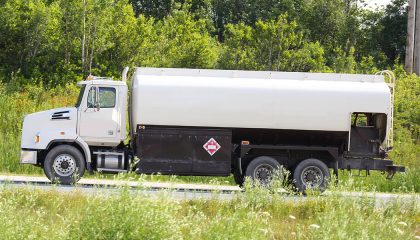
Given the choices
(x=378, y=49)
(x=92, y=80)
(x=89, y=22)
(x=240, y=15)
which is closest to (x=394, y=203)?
(x=92, y=80)

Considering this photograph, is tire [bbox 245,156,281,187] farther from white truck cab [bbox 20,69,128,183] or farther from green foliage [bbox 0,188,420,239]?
green foliage [bbox 0,188,420,239]

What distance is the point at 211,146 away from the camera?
65.4 ft

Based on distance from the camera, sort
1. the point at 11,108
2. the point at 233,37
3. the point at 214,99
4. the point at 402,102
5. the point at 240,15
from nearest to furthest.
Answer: the point at 214,99, the point at 11,108, the point at 402,102, the point at 233,37, the point at 240,15

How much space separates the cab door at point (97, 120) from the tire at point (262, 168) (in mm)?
3312

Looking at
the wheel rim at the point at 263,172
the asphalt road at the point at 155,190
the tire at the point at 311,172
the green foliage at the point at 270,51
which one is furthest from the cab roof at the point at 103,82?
the green foliage at the point at 270,51

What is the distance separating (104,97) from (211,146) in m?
2.90

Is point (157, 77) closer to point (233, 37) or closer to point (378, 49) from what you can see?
point (233, 37)

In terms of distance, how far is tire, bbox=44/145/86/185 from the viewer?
19969 mm

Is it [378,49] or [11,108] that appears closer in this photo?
[11,108]

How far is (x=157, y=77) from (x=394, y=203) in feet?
23.8

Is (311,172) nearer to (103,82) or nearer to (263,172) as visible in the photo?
(263,172)

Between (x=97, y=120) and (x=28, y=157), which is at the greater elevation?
(x=97, y=120)

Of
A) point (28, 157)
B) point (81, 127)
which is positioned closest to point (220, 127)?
point (81, 127)

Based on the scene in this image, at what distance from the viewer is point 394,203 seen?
49.3 ft
